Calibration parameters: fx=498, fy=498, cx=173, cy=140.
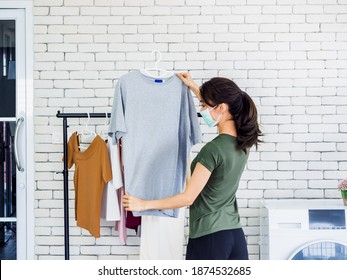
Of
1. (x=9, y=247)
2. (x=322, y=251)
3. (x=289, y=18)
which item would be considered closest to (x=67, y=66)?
(x=9, y=247)

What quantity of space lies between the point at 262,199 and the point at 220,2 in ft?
4.50

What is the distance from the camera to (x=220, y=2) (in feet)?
11.1

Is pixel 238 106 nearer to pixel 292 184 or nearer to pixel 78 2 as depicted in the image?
pixel 292 184

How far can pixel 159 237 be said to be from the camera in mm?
2912

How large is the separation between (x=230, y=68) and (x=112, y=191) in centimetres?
116

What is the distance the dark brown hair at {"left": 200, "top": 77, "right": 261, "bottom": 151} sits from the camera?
6.72 feet

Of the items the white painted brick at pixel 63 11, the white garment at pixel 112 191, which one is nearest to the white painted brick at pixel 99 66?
the white painted brick at pixel 63 11

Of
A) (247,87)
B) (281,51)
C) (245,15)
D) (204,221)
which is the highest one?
(245,15)

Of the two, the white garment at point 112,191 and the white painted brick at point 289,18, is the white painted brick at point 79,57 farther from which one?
the white painted brick at point 289,18

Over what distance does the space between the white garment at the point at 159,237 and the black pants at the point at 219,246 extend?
0.79 metres

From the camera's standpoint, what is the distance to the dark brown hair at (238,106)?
2.05m

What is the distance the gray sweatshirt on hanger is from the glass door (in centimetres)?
112

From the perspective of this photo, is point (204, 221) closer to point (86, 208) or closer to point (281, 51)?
point (86, 208)
